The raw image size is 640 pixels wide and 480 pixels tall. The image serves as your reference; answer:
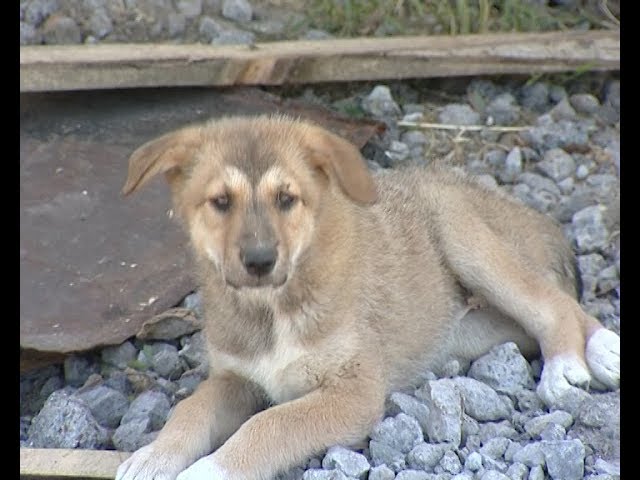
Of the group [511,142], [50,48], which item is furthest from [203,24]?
[511,142]

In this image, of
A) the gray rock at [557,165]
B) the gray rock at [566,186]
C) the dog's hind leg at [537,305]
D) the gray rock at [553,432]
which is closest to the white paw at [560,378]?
the dog's hind leg at [537,305]

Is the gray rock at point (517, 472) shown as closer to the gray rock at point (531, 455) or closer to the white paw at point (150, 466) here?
the gray rock at point (531, 455)

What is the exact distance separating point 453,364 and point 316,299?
0.93m

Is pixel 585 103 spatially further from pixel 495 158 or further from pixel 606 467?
pixel 606 467

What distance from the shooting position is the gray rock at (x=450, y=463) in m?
4.85

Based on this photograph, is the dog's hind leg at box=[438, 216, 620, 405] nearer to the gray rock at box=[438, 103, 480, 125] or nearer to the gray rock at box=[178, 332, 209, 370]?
the gray rock at box=[178, 332, 209, 370]

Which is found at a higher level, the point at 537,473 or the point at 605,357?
the point at 537,473

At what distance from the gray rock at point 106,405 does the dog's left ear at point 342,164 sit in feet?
5.37

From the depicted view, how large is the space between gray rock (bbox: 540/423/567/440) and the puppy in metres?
0.36

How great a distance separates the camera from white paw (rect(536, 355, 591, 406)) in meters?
5.42

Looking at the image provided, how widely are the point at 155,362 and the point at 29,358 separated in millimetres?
681

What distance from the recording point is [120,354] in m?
6.40

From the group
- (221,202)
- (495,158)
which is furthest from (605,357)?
(495,158)

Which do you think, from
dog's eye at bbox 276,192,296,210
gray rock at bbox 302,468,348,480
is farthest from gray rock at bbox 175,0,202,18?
gray rock at bbox 302,468,348,480
